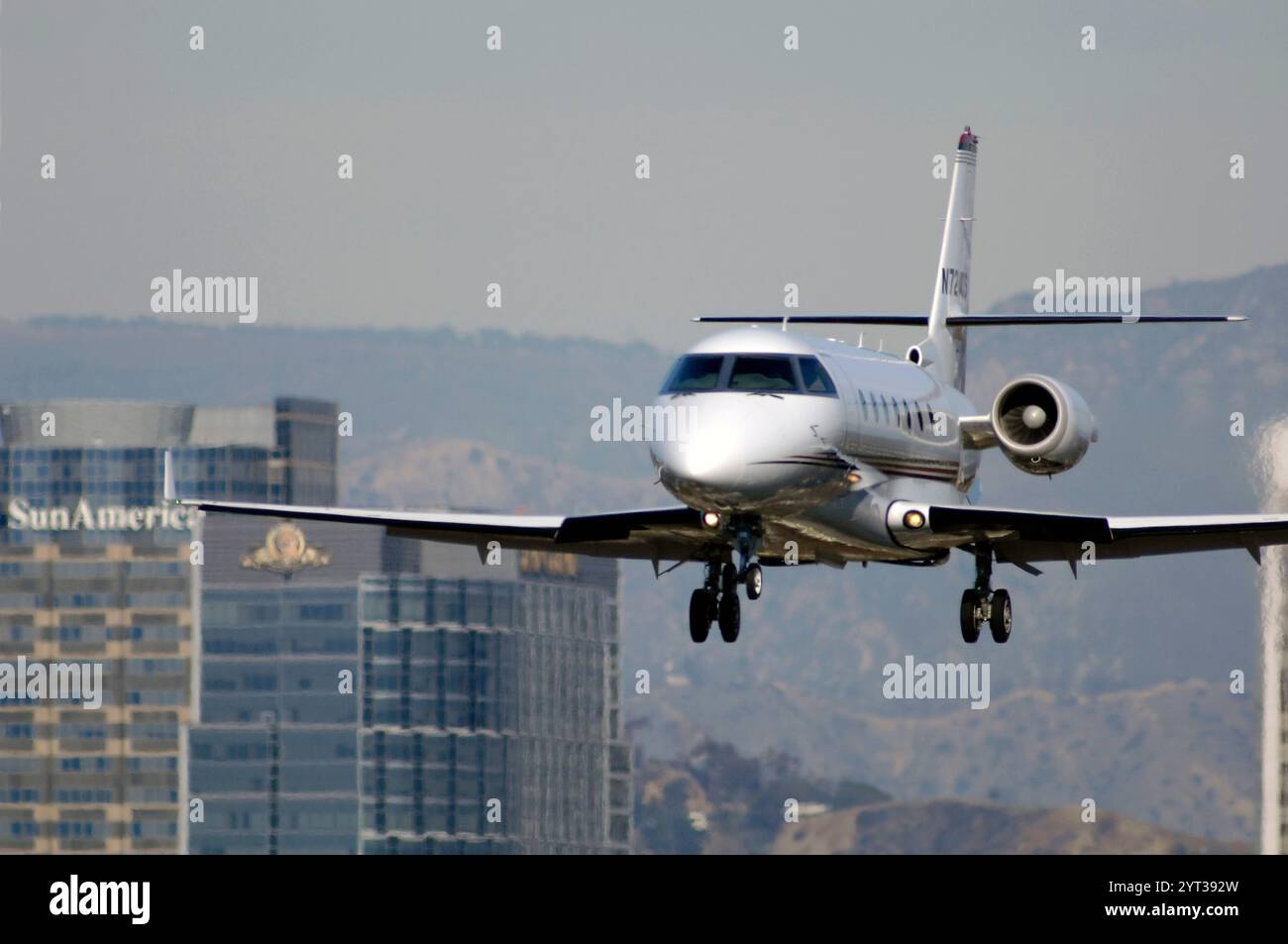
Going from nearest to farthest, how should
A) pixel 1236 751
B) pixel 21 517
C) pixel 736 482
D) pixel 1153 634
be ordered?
pixel 736 482 < pixel 1236 751 < pixel 1153 634 < pixel 21 517

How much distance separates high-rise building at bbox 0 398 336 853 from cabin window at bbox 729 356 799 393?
12715cm

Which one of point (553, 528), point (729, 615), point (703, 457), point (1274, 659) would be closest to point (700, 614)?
point (729, 615)

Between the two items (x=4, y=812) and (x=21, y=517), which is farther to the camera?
(x=21, y=517)

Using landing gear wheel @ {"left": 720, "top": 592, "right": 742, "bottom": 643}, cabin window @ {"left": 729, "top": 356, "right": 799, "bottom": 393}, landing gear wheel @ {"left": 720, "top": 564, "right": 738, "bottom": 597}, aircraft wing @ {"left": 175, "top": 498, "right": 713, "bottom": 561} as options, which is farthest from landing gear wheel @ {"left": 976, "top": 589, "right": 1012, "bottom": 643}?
cabin window @ {"left": 729, "top": 356, "right": 799, "bottom": 393}

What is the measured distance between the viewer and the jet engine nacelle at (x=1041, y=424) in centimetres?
4091

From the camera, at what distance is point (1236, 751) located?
92.8m

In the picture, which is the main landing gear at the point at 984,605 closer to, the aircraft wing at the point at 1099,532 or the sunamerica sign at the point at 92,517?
the aircraft wing at the point at 1099,532

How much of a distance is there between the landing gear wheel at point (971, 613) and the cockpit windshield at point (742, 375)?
6.95 meters

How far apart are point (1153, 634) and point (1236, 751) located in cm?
2109

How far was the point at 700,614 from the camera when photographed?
121 feet

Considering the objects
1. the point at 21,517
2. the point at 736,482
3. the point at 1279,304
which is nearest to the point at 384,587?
the point at 21,517
